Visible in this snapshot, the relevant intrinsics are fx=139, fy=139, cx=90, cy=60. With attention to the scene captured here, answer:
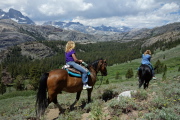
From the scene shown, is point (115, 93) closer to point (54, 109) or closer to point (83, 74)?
point (83, 74)

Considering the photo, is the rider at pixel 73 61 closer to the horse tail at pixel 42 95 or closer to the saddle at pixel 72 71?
the saddle at pixel 72 71

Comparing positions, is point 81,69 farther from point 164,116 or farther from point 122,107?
point 164,116

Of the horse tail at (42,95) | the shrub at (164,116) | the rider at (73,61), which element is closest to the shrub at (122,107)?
the shrub at (164,116)

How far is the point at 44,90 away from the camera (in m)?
7.77

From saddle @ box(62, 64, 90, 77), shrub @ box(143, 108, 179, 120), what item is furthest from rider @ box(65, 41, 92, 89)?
shrub @ box(143, 108, 179, 120)

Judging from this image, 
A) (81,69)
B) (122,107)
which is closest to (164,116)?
(122,107)

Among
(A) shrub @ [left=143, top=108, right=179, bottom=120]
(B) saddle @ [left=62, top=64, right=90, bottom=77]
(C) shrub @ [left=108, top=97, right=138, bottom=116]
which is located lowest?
(C) shrub @ [left=108, top=97, right=138, bottom=116]

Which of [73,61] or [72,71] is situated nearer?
[72,71]

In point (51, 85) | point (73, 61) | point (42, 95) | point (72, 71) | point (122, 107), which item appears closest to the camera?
point (122, 107)

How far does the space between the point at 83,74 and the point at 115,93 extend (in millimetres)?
4281

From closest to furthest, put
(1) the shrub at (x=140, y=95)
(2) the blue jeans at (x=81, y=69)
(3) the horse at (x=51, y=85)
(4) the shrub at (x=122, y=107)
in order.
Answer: (4) the shrub at (x=122, y=107), (3) the horse at (x=51, y=85), (1) the shrub at (x=140, y=95), (2) the blue jeans at (x=81, y=69)

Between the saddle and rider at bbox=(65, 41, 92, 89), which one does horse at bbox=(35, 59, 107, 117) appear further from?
rider at bbox=(65, 41, 92, 89)

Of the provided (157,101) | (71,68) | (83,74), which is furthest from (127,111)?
→ (71,68)

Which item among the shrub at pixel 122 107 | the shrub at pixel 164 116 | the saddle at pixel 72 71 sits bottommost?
the shrub at pixel 122 107
